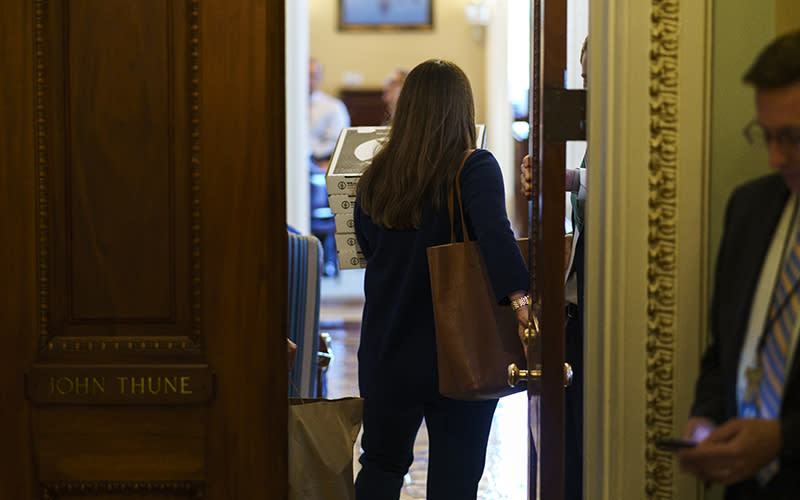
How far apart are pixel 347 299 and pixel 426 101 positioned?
25.9ft

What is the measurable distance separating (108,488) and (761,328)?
152 centimetres

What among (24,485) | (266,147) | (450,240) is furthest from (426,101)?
(24,485)

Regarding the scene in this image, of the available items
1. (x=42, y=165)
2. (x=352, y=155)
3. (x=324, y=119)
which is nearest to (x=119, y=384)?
(x=42, y=165)

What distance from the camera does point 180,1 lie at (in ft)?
7.22

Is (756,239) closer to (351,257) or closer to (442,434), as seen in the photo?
(442,434)

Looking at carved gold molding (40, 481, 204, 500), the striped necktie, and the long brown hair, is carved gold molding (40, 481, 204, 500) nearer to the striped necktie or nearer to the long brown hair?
the long brown hair

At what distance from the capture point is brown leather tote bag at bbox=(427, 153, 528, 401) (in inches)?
106

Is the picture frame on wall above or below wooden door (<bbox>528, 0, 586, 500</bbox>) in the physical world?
above

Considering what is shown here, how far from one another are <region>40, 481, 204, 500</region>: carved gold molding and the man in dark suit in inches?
49.4

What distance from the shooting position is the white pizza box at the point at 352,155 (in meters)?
3.36

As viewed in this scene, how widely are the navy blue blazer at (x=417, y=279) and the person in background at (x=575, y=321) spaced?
0.42 ft

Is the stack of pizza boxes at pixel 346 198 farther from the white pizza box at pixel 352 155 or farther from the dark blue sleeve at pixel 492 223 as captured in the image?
the dark blue sleeve at pixel 492 223

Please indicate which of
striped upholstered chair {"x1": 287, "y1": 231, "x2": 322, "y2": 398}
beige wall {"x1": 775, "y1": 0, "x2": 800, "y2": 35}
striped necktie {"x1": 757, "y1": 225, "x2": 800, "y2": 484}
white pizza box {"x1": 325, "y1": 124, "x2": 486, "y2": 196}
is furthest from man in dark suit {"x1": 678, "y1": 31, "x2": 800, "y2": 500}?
striped upholstered chair {"x1": 287, "y1": 231, "x2": 322, "y2": 398}

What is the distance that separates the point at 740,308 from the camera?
150cm
